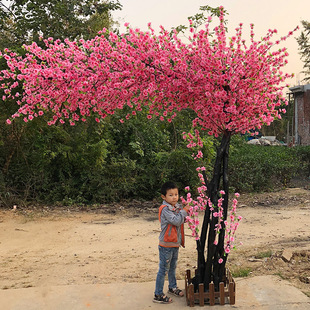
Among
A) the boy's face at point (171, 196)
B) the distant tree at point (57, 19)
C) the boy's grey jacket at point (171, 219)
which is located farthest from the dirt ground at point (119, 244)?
the distant tree at point (57, 19)

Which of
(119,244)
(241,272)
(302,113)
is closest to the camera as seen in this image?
(241,272)

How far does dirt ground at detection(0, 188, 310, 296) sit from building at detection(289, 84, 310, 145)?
11.5m

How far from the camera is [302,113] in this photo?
75.3ft

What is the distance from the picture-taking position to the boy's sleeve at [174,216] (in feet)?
13.9

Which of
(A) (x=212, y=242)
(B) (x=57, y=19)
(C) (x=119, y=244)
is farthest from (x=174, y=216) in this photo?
(B) (x=57, y=19)

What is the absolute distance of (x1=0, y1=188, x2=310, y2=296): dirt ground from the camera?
5641 millimetres

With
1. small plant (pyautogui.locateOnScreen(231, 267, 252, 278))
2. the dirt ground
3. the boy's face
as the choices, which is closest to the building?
the dirt ground

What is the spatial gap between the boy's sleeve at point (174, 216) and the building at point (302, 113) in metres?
19.7

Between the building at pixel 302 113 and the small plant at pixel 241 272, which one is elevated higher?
the building at pixel 302 113

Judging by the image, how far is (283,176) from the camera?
14.3 meters

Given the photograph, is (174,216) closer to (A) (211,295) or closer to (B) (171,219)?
(B) (171,219)

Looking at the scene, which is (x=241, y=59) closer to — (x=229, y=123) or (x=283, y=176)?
(x=229, y=123)

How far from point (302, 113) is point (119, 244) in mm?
18241

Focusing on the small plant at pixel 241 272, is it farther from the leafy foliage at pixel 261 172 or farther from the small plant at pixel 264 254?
the leafy foliage at pixel 261 172
